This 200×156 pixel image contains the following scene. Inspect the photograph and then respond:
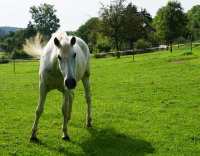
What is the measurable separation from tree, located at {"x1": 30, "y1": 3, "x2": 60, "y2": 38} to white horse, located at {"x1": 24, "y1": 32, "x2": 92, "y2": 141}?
101862 mm

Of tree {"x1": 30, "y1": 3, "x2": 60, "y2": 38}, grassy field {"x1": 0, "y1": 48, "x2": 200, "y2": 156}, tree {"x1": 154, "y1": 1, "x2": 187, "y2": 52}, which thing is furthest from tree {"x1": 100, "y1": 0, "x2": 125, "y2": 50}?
tree {"x1": 30, "y1": 3, "x2": 60, "y2": 38}

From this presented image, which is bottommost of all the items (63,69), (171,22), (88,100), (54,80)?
(88,100)

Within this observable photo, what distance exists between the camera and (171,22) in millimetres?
62438

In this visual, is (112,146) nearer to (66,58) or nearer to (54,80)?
(54,80)

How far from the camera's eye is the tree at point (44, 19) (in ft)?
366

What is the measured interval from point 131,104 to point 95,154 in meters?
5.41

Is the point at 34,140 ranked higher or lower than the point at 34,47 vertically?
lower

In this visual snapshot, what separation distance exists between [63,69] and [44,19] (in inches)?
4244

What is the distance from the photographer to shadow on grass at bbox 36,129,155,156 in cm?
746

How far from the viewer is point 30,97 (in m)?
14.9

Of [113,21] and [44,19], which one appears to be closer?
[113,21]

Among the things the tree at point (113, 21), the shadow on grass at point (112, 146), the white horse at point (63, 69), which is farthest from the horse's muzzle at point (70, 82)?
the tree at point (113, 21)

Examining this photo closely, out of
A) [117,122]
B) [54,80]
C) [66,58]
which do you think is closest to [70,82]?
[66,58]

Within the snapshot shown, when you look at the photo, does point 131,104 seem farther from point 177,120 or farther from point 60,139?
point 60,139
